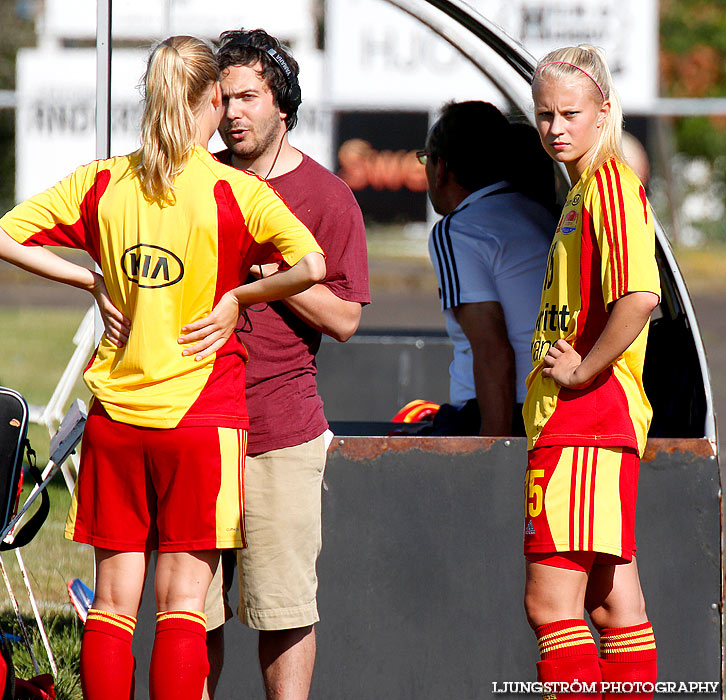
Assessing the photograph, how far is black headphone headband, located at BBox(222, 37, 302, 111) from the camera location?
114 inches

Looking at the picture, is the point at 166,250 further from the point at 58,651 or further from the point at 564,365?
the point at 58,651

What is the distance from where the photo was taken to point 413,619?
3.18 metres

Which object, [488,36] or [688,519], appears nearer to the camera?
[688,519]

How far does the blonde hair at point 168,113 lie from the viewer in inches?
99.1

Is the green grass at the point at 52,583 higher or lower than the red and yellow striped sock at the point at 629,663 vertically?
lower

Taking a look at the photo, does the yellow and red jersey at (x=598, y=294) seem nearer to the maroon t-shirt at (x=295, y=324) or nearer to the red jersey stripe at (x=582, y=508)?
the red jersey stripe at (x=582, y=508)

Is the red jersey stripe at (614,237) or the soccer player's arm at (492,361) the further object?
the soccer player's arm at (492,361)

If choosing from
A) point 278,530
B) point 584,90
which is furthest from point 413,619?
point 584,90

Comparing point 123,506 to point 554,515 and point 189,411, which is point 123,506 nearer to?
point 189,411

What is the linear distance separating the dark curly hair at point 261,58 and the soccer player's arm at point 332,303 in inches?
14.2

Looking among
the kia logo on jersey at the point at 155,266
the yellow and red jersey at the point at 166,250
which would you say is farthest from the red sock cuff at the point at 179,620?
the kia logo on jersey at the point at 155,266

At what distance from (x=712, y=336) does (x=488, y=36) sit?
1053cm

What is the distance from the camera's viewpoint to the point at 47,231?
264 centimetres

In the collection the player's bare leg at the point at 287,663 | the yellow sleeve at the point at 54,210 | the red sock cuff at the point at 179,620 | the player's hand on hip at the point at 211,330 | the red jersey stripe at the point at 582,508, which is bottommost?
the player's bare leg at the point at 287,663
